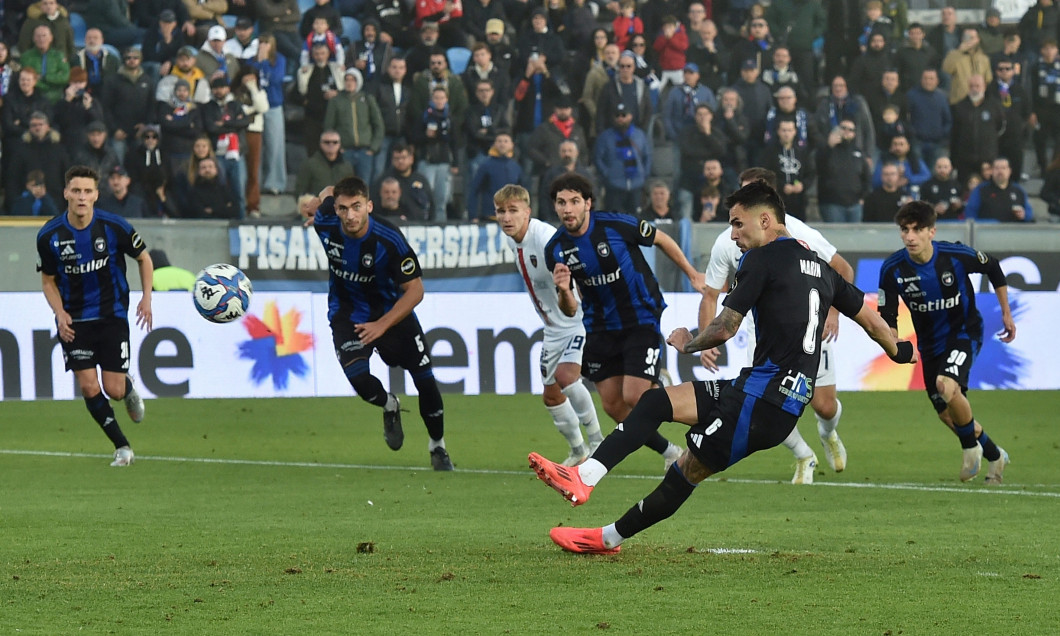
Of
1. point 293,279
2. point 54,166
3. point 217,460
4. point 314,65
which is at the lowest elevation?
point 217,460

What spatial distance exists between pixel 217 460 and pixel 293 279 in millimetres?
5551

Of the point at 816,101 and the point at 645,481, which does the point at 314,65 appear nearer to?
the point at 816,101

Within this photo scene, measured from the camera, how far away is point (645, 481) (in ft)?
36.3

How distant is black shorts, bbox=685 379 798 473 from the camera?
6.83 metres

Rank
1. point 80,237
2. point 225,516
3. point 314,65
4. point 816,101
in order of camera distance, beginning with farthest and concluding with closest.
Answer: point 816,101, point 314,65, point 80,237, point 225,516

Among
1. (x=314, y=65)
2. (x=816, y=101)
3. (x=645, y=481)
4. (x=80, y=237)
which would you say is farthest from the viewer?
(x=816, y=101)

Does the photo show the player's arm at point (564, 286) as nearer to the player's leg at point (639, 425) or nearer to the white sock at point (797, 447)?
the white sock at point (797, 447)

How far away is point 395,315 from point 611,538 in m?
4.70

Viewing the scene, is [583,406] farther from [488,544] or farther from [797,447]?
[488,544]

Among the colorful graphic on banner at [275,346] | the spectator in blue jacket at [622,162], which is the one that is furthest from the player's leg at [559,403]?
the spectator in blue jacket at [622,162]

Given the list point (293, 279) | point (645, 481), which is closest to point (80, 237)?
point (645, 481)

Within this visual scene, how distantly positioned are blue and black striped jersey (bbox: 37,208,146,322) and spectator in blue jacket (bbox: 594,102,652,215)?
919 cm

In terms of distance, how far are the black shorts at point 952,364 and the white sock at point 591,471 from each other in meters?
4.89

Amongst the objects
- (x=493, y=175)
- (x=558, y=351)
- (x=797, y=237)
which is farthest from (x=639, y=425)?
(x=493, y=175)
